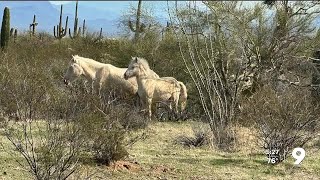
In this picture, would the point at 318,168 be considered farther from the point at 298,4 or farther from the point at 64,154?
the point at 298,4

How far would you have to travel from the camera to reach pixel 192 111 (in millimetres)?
17375

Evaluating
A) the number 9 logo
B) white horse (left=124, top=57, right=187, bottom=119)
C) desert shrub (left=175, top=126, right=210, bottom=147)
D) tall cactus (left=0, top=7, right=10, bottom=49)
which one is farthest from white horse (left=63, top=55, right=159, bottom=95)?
tall cactus (left=0, top=7, right=10, bottom=49)

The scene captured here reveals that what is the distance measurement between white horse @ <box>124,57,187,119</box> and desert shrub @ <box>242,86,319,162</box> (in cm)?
463

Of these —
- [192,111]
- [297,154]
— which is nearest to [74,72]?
[192,111]

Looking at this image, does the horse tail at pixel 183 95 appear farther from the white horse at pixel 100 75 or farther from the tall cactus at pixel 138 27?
the tall cactus at pixel 138 27

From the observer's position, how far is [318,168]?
31.9ft

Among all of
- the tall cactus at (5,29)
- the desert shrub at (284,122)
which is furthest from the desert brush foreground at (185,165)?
the tall cactus at (5,29)

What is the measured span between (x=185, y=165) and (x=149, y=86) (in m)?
6.81

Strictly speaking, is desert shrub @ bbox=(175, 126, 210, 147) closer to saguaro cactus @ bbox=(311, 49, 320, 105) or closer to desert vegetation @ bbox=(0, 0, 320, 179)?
desert vegetation @ bbox=(0, 0, 320, 179)

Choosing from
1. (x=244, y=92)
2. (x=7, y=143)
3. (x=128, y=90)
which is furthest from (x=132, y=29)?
(x=7, y=143)

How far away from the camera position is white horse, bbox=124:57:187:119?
15.7 m

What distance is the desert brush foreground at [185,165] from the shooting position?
8.38 meters

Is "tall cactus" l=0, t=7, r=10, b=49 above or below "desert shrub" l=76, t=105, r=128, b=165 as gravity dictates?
below

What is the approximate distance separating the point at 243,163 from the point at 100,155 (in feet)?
8.03
